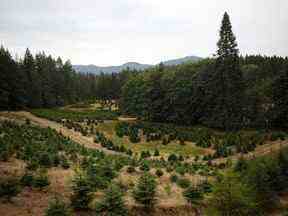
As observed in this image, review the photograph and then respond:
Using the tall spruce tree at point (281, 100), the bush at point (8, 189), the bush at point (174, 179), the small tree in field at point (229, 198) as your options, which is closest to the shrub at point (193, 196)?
the bush at point (174, 179)

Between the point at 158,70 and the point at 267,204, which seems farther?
the point at 158,70

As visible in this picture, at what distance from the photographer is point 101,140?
3170 centimetres

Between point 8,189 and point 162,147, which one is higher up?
point 8,189

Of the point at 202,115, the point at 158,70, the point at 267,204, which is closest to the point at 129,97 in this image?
the point at 158,70

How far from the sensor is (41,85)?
223 ft

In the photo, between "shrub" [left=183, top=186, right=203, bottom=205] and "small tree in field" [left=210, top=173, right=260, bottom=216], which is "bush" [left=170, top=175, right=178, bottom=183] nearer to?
A: "shrub" [left=183, top=186, right=203, bottom=205]

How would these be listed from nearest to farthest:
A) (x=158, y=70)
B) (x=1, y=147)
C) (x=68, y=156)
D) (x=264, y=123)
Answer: (x=1, y=147)
(x=68, y=156)
(x=264, y=123)
(x=158, y=70)

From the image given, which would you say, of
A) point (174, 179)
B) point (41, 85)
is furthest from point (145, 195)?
point (41, 85)

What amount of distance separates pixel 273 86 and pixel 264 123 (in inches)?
234

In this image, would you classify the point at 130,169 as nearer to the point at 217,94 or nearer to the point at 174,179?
the point at 174,179

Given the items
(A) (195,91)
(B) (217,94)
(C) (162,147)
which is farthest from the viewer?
(A) (195,91)

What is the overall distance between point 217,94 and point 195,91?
792cm

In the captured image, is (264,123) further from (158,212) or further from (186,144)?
(158,212)

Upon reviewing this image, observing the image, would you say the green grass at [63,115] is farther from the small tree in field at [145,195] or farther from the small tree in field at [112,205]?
the small tree in field at [112,205]
